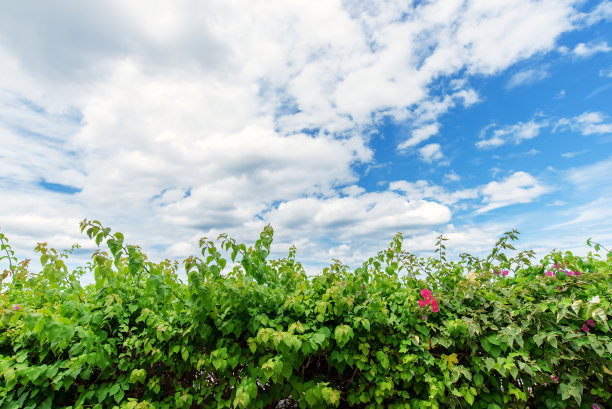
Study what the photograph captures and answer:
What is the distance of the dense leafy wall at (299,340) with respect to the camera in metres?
3.36

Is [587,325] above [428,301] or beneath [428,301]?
beneath

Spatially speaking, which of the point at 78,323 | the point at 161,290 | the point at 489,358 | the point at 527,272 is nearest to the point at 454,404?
the point at 489,358

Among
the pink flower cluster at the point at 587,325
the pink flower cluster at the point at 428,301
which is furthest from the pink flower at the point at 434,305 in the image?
the pink flower cluster at the point at 587,325

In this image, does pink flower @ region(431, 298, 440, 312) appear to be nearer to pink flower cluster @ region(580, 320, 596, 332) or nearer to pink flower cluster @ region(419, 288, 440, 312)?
pink flower cluster @ region(419, 288, 440, 312)

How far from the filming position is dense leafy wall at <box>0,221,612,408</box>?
3363mm

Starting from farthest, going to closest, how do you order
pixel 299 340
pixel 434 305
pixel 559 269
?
pixel 559 269 < pixel 434 305 < pixel 299 340

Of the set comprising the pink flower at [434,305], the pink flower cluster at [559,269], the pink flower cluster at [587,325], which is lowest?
the pink flower cluster at [587,325]

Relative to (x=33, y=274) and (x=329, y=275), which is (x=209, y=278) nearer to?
(x=329, y=275)

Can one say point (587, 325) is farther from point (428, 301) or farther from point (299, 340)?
point (299, 340)

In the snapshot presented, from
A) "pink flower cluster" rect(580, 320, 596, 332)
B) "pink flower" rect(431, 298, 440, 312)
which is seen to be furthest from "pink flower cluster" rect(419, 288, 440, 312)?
"pink flower cluster" rect(580, 320, 596, 332)

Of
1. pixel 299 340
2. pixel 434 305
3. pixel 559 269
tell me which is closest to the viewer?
pixel 299 340

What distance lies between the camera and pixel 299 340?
3.11 m

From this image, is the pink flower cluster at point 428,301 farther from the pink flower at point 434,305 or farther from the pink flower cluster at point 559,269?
the pink flower cluster at point 559,269

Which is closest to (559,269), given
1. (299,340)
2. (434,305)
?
(434,305)
